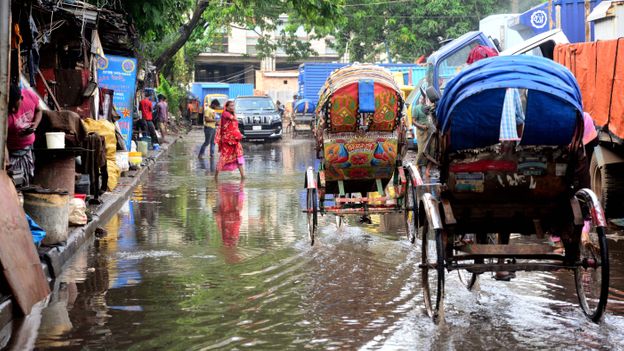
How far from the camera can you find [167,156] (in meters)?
26.5

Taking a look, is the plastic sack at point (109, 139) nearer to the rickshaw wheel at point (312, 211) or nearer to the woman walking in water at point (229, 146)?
the woman walking in water at point (229, 146)

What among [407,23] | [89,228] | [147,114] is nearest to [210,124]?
[147,114]

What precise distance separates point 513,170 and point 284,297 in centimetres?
230

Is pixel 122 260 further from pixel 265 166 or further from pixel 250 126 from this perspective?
pixel 250 126

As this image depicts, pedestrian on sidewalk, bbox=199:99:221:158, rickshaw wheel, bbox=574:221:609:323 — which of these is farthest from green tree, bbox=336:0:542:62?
rickshaw wheel, bbox=574:221:609:323

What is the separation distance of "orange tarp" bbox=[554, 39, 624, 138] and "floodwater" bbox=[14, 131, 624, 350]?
6.83 ft

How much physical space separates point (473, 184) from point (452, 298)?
1418 millimetres

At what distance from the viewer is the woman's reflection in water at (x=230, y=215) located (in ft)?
32.0

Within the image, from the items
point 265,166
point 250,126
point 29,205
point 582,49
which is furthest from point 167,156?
point 29,205

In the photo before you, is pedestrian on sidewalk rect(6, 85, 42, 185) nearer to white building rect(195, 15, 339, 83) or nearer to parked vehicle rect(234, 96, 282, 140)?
parked vehicle rect(234, 96, 282, 140)

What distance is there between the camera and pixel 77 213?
1039cm

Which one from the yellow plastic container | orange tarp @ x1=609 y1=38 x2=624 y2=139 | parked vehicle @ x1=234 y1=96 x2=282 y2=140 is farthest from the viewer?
parked vehicle @ x1=234 y1=96 x2=282 y2=140

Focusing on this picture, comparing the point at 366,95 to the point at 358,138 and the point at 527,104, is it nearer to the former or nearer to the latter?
the point at 358,138

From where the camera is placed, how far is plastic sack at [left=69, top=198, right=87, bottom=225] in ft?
33.9
